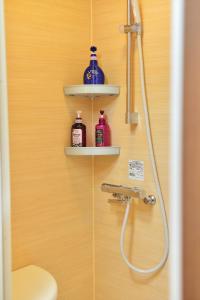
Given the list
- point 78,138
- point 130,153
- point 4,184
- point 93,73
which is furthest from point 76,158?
point 4,184

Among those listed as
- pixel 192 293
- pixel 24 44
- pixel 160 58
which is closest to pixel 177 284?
pixel 192 293

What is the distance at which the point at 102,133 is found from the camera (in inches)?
75.9

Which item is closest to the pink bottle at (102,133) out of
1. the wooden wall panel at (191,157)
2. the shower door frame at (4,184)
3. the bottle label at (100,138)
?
the bottle label at (100,138)

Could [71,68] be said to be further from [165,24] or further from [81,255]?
[81,255]

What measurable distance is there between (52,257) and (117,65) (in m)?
1.11

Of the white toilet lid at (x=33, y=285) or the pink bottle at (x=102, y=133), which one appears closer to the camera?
the white toilet lid at (x=33, y=285)

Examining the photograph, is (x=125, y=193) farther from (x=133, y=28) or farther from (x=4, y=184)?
(x=4, y=184)

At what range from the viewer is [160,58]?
1.70m

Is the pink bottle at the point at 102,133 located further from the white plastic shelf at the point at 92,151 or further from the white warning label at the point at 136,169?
the white warning label at the point at 136,169

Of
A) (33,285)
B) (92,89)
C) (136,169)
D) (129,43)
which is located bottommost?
(33,285)

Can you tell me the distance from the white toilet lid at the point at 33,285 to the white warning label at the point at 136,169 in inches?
26.0

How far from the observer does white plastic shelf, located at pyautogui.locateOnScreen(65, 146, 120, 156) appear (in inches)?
73.1

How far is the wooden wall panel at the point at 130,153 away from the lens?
5.61 feet

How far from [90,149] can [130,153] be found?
22 cm
